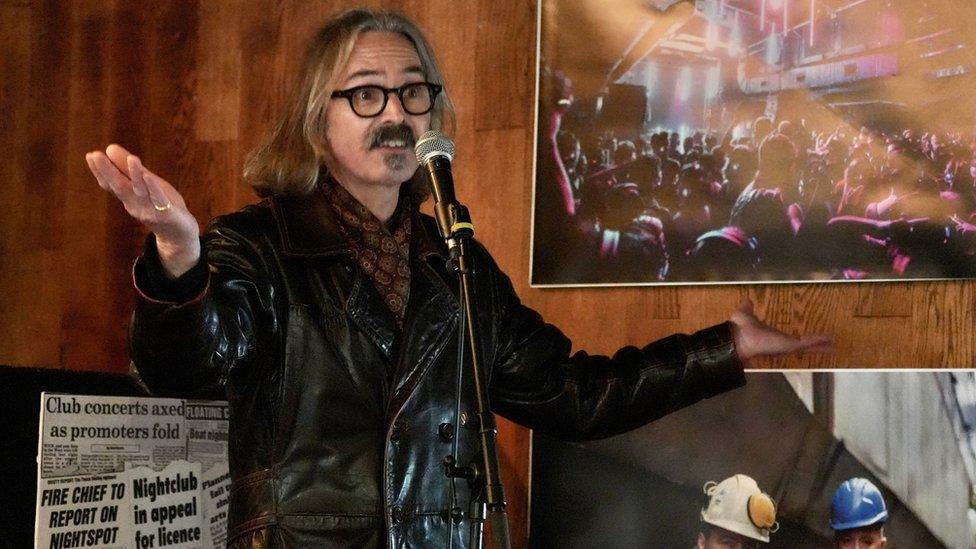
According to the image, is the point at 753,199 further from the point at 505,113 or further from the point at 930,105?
the point at 505,113

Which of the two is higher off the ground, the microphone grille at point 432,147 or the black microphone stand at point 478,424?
the microphone grille at point 432,147

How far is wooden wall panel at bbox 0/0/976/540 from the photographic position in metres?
2.89

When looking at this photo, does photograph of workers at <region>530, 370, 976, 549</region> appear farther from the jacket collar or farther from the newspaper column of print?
the newspaper column of print

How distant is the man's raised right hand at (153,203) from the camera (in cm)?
141

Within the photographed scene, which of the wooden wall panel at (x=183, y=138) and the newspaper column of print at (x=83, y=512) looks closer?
the newspaper column of print at (x=83, y=512)

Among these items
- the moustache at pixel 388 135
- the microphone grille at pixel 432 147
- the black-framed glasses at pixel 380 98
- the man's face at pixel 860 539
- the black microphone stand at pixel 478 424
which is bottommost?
the man's face at pixel 860 539

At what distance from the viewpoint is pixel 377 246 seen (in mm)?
2115

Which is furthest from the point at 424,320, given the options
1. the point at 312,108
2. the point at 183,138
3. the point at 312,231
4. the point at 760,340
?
the point at 183,138

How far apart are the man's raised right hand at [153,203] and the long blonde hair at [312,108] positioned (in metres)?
0.59

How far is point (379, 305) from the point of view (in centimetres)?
200

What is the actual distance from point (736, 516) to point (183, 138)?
1908 mm

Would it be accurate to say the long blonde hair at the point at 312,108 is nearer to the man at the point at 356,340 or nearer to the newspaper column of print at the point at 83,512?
the man at the point at 356,340

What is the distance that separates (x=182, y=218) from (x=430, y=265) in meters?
0.69

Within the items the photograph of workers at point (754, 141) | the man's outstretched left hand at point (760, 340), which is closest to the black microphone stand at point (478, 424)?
the man's outstretched left hand at point (760, 340)
